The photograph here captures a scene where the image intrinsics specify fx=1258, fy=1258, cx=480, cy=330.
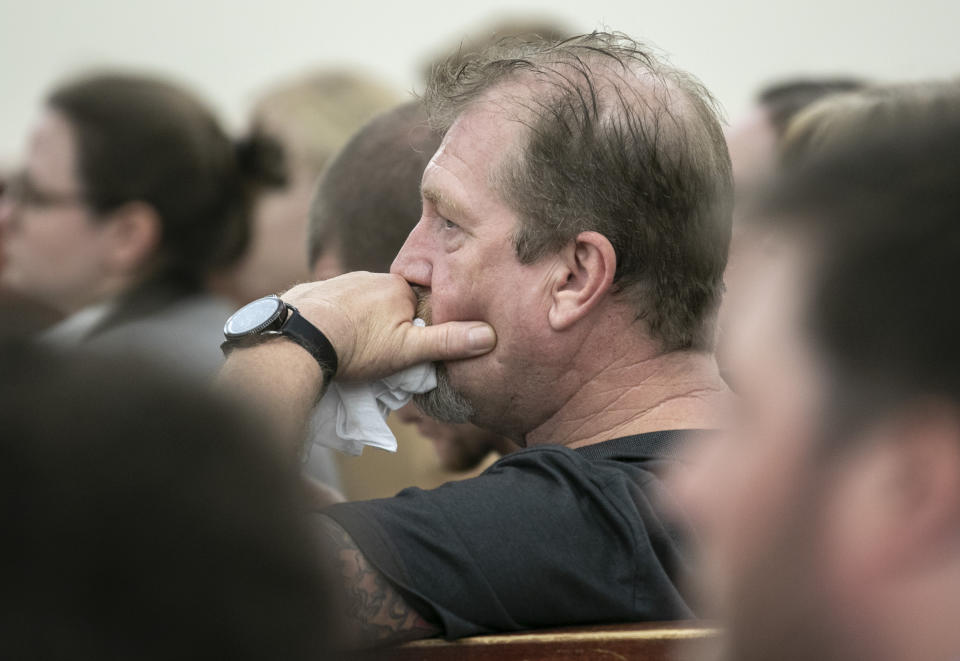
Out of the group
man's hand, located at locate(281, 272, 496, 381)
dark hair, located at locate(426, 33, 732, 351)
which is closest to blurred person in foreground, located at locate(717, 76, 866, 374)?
dark hair, located at locate(426, 33, 732, 351)

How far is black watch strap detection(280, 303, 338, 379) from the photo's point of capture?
6.92 ft

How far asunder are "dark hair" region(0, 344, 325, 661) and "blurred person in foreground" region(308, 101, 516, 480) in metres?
1.93

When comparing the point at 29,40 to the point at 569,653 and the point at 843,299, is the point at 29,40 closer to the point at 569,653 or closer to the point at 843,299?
the point at 569,653

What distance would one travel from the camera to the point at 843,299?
97 centimetres

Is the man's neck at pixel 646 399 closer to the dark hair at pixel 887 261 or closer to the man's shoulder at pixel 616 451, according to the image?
the man's shoulder at pixel 616 451

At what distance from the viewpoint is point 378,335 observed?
2152mm

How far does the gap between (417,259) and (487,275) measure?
17 centimetres

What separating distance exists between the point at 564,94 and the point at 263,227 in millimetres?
2336

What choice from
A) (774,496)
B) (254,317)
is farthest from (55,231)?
(774,496)

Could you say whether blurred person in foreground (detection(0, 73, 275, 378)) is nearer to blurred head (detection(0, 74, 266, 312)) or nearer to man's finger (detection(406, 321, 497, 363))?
blurred head (detection(0, 74, 266, 312))

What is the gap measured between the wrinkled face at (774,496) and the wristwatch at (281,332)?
3.72 ft

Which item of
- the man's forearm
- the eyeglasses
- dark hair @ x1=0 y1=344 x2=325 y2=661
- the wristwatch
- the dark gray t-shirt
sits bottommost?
the eyeglasses

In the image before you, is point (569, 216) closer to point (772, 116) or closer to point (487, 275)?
point (487, 275)

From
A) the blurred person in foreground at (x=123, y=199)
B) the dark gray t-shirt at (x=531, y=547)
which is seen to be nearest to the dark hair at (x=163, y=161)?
the blurred person in foreground at (x=123, y=199)
